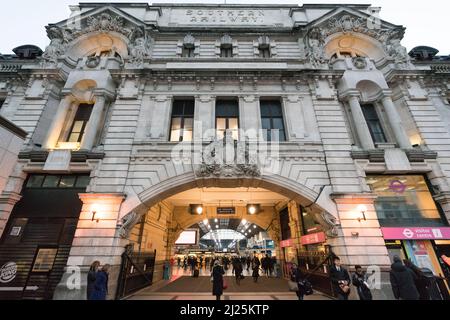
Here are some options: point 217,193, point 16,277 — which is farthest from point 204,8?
point 16,277

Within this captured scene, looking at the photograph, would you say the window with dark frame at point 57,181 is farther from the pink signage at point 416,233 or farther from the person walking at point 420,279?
the pink signage at point 416,233

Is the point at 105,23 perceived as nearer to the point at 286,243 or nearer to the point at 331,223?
the point at 331,223

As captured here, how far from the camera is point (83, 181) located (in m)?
10.5

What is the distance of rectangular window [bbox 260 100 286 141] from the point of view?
1174 cm

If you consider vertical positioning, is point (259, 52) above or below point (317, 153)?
above

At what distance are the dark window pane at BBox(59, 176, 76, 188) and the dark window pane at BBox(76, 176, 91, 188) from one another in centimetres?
26

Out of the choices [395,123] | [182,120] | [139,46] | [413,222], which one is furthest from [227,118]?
[413,222]

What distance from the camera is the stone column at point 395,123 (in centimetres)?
1116

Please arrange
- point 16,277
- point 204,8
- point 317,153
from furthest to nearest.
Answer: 1. point 204,8
2. point 317,153
3. point 16,277

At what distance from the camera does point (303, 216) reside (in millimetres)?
13219

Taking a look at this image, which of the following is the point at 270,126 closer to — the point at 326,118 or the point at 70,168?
the point at 326,118

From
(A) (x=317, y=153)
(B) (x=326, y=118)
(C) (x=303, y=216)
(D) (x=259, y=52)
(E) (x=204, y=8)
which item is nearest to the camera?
(A) (x=317, y=153)

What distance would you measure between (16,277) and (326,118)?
56.2 feet

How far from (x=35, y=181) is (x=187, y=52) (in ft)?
40.3
